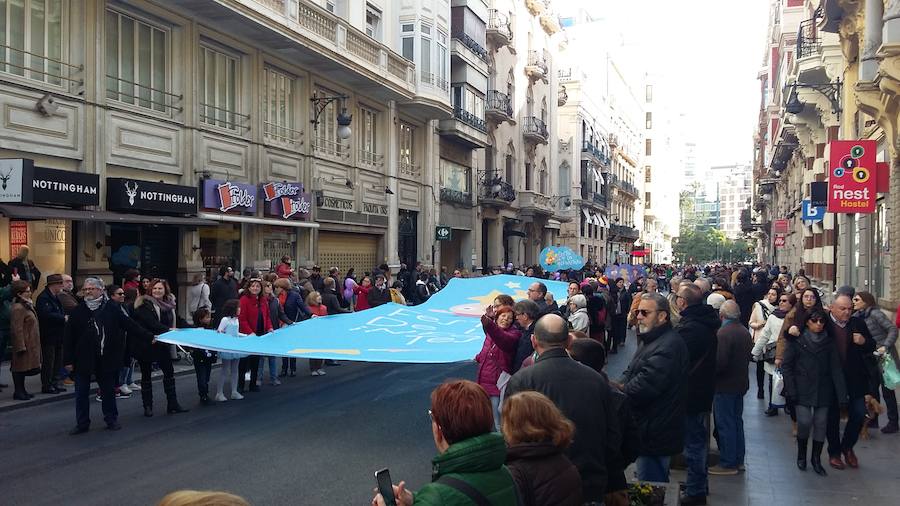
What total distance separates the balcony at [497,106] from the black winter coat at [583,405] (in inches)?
1442

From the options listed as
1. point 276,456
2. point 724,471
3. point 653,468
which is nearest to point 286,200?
point 276,456

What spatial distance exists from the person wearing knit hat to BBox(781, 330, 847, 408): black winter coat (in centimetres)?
359

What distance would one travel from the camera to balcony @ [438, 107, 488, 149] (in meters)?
35.4

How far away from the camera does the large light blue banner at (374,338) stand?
10.5 metres

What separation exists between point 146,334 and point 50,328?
2.83m

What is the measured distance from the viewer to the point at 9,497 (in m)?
7.05

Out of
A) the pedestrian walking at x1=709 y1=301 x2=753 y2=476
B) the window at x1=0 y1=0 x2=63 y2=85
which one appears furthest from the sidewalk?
the pedestrian walking at x1=709 y1=301 x2=753 y2=476

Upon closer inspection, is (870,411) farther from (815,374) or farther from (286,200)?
(286,200)

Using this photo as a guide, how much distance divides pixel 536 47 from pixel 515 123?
725cm

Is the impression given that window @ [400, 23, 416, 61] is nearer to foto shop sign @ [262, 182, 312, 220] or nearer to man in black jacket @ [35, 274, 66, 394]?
foto shop sign @ [262, 182, 312, 220]

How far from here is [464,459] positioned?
2969 mm

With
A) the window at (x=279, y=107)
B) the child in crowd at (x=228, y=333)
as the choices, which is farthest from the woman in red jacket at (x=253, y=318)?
the window at (x=279, y=107)

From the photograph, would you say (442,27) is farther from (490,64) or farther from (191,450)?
(191,450)

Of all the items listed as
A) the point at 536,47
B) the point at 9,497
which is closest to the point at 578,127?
the point at 536,47
